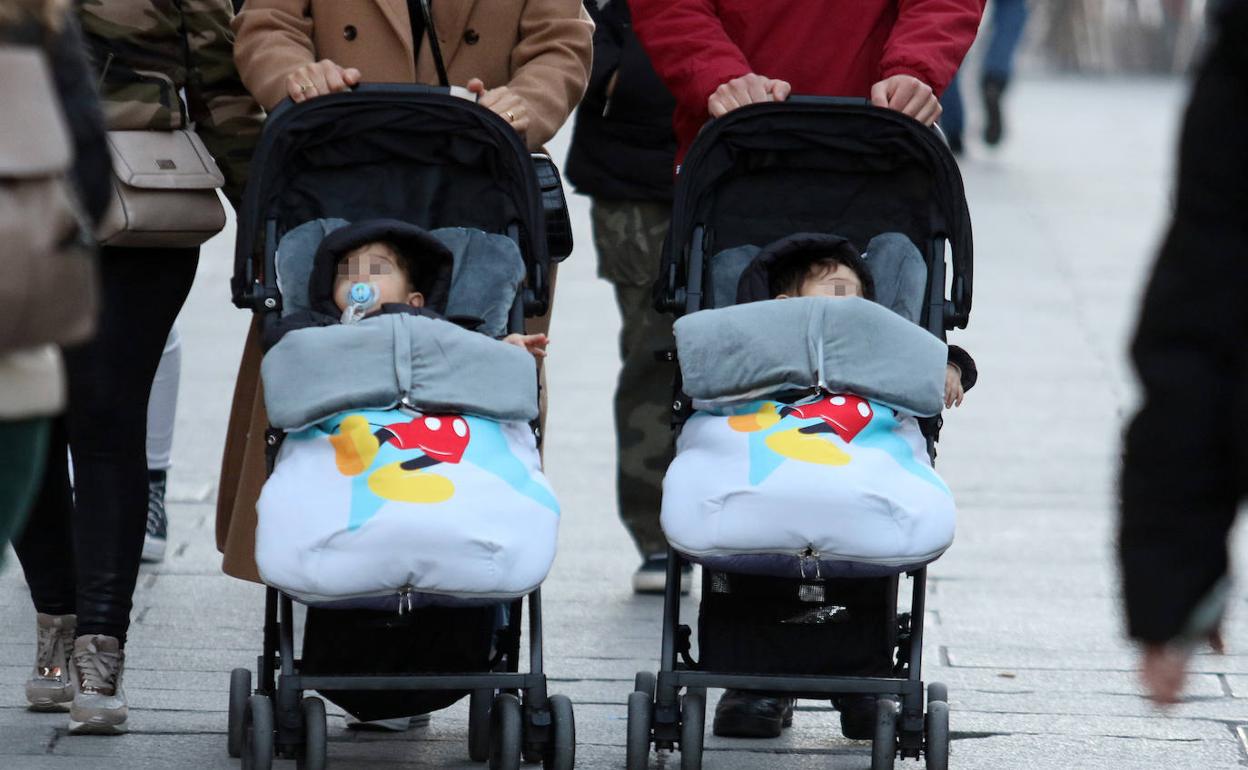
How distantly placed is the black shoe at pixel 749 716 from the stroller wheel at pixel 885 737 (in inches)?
21.5

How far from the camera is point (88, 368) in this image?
4785mm

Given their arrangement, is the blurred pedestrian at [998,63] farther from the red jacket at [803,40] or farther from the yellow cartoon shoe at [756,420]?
the yellow cartoon shoe at [756,420]

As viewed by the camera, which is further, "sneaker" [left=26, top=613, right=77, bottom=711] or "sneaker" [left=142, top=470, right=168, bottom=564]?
"sneaker" [left=142, top=470, right=168, bottom=564]

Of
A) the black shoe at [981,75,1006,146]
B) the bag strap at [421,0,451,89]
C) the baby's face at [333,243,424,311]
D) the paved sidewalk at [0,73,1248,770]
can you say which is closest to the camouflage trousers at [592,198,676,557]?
the paved sidewalk at [0,73,1248,770]

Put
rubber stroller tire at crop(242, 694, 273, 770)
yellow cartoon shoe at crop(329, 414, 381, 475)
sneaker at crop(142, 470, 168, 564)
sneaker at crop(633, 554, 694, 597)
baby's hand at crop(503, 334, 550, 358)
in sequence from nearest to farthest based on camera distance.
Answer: yellow cartoon shoe at crop(329, 414, 381, 475), rubber stroller tire at crop(242, 694, 273, 770), baby's hand at crop(503, 334, 550, 358), sneaker at crop(633, 554, 694, 597), sneaker at crop(142, 470, 168, 564)

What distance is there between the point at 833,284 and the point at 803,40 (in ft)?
2.64

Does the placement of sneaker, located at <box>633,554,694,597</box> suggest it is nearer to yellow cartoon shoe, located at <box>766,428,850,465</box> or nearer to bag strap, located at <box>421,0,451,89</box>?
bag strap, located at <box>421,0,451,89</box>

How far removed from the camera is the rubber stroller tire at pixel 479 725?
467 cm

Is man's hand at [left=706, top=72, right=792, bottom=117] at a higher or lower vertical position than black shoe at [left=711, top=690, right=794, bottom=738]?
higher

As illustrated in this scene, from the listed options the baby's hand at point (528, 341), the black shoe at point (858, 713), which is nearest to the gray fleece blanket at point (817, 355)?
the baby's hand at point (528, 341)

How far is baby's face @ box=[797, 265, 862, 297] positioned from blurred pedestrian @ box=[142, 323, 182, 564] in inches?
81.6

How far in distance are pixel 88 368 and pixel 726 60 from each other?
1578 millimetres

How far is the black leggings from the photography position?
478 cm

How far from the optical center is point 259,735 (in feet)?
14.0
